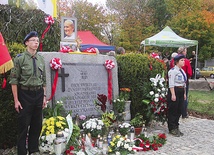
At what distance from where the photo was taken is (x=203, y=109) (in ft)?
29.2

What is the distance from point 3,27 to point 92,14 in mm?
23405

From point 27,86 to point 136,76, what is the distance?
2866 millimetres

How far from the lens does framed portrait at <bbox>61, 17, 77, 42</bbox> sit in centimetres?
579

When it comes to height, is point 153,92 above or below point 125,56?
below

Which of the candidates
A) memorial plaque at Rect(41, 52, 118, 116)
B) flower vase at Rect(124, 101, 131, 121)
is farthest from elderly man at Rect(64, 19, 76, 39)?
flower vase at Rect(124, 101, 131, 121)

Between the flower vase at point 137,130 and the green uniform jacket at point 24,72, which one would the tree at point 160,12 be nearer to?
the flower vase at point 137,130

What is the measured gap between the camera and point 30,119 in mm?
4004

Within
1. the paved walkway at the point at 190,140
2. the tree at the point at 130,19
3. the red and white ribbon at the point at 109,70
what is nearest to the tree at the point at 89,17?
the tree at the point at 130,19

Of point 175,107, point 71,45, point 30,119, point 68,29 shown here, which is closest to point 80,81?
point 71,45

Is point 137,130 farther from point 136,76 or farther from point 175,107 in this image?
point 136,76

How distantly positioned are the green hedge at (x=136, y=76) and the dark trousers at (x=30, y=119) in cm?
249

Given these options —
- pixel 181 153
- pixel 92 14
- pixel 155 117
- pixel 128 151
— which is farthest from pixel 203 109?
pixel 92 14

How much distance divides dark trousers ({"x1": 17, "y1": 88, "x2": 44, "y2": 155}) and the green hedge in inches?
98.1

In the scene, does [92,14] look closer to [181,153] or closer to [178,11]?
[178,11]
